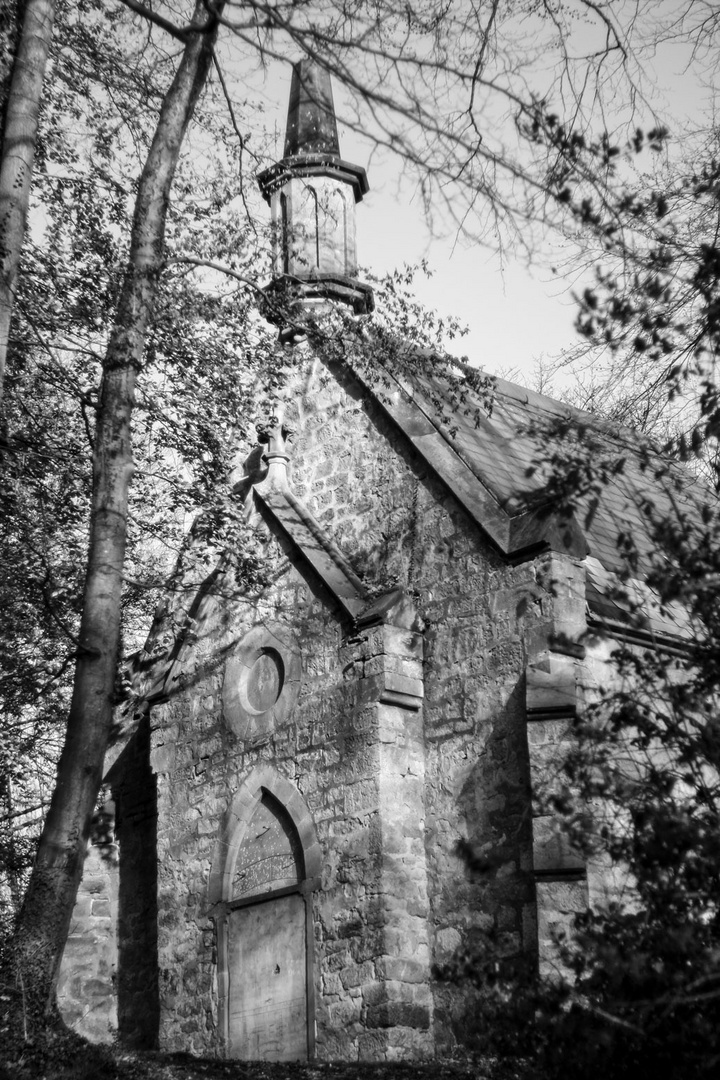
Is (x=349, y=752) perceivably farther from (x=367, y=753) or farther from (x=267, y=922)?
(x=267, y=922)

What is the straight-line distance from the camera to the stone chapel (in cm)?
1122

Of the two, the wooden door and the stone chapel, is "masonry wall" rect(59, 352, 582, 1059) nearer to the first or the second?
the stone chapel

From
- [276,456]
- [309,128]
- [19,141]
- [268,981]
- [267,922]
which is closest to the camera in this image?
[19,141]

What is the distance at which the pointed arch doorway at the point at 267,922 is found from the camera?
11852mm

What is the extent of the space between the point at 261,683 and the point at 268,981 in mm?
2914

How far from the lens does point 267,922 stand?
12.4 m

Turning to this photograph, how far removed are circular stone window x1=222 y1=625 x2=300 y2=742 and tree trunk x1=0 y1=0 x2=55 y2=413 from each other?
4.78 meters

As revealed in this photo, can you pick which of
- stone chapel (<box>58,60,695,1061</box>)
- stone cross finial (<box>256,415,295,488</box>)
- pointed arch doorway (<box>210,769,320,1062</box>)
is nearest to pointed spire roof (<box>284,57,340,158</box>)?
stone chapel (<box>58,60,695,1061</box>)

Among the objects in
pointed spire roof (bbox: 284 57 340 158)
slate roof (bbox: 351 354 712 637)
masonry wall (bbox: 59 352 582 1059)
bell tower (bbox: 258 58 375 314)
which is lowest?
masonry wall (bbox: 59 352 582 1059)

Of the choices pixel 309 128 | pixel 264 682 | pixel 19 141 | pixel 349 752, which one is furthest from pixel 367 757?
pixel 309 128

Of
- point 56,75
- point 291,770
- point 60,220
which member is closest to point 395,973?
point 291,770

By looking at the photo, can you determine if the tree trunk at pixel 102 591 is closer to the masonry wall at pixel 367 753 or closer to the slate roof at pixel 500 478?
the slate roof at pixel 500 478

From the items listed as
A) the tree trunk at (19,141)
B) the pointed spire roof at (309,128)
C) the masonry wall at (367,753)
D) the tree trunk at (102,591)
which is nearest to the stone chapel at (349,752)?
the masonry wall at (367,753)

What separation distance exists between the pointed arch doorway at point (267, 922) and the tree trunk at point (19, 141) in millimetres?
5297
